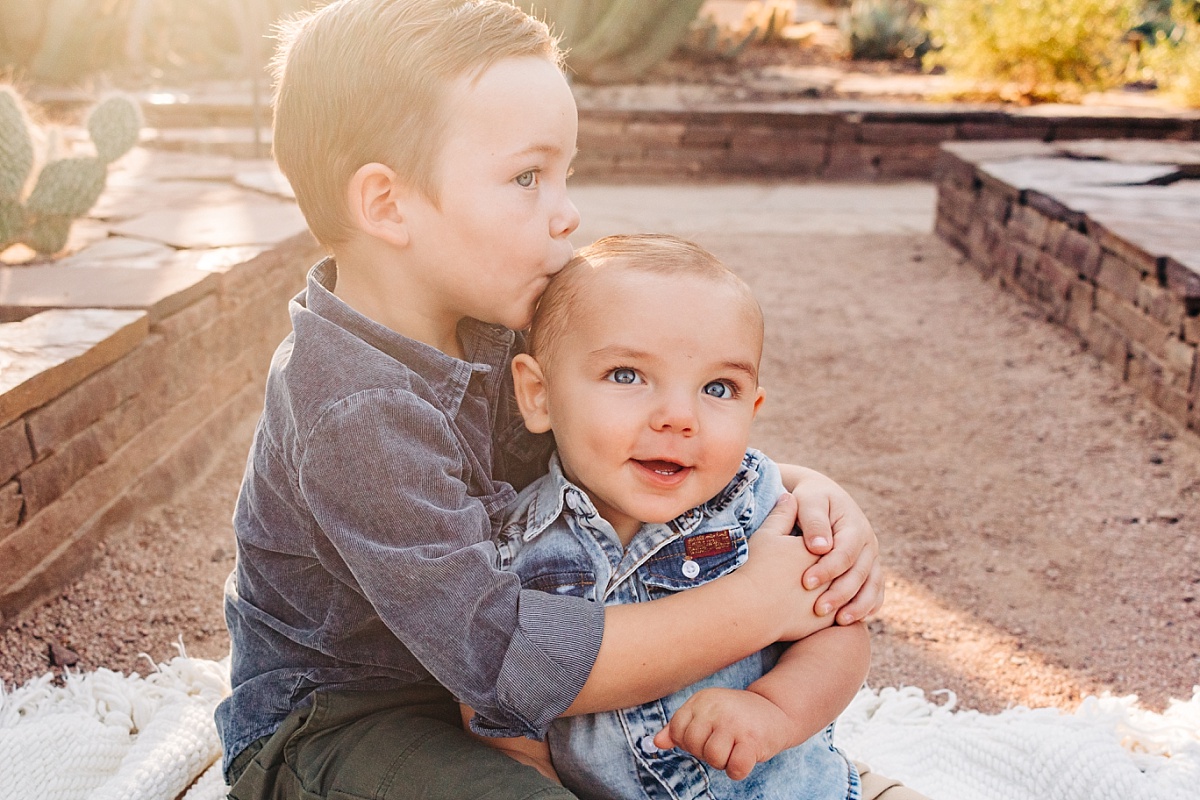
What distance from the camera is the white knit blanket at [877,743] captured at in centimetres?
175

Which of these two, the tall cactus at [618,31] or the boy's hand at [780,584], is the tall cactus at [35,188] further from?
the tall cactus at [618,31]

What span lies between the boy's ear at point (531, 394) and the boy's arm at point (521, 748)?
1.23ft

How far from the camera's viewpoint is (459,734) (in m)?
1.35

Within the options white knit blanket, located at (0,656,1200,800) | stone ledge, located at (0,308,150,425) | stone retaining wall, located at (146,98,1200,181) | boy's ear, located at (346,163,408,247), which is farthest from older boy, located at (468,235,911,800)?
stone retaining wall, located at (146,98,1200,181)

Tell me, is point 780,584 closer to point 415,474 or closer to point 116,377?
point 415,474

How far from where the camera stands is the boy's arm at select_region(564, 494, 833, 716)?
1244 millimetres

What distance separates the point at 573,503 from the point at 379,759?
15.4 inches

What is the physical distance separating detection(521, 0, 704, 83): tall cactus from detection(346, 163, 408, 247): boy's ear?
706cm

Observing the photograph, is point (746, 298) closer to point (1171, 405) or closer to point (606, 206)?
point (1171, 405)

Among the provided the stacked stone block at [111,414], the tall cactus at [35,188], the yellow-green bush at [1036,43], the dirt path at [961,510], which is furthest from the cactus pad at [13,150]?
the yellow-green bush at [1036,43]

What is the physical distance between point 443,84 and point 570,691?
737 millimetres

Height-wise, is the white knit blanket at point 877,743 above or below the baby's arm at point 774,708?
below

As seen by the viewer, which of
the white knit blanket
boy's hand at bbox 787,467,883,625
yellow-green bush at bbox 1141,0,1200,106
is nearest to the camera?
boy's hand at bbox 787,467,883,625

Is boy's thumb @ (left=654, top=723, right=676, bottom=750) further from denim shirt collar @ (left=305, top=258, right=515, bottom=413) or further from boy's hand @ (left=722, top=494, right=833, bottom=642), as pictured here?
denim shirt collar @ (left=305, top=258, right=515, bottom=413)
